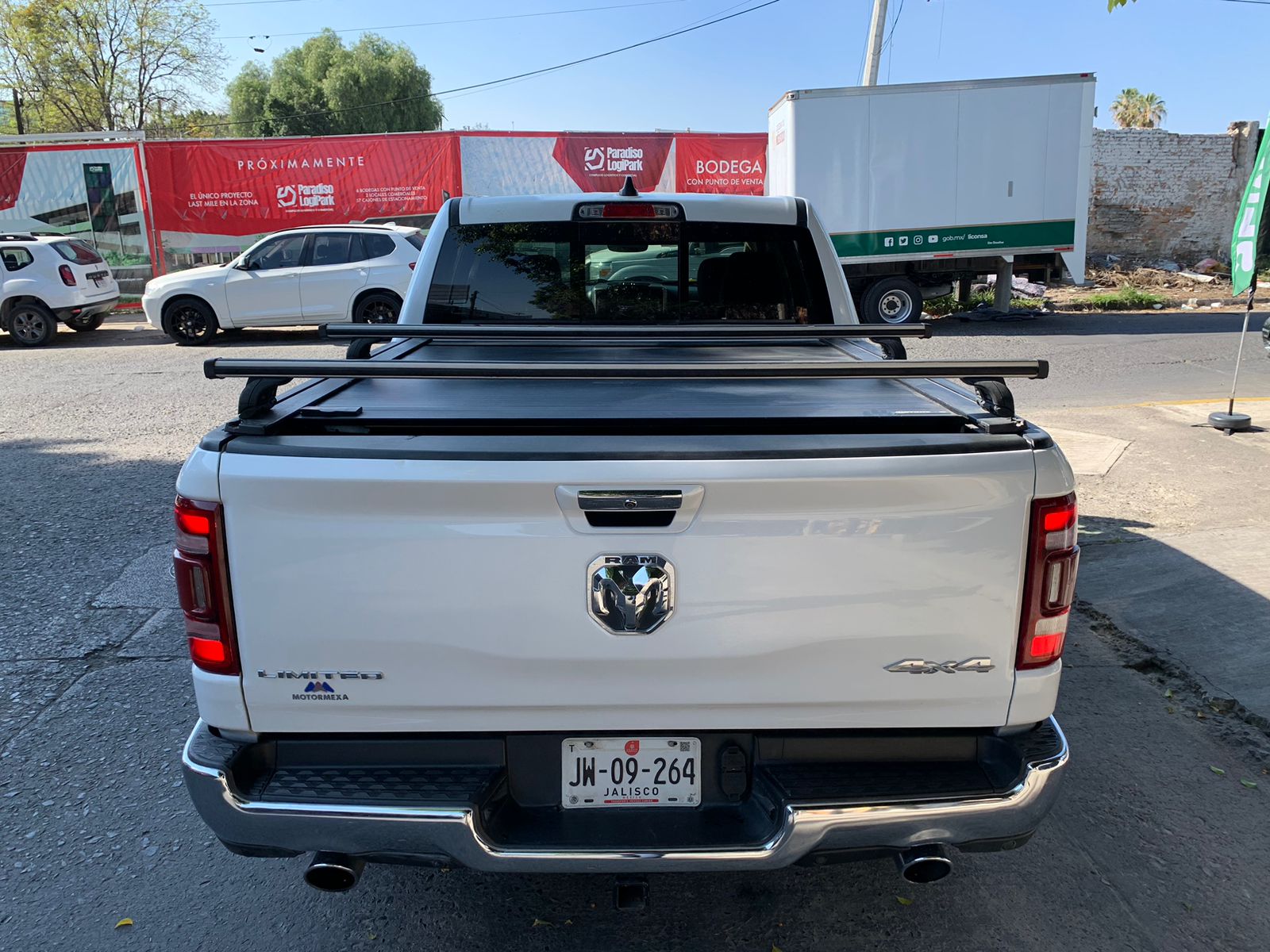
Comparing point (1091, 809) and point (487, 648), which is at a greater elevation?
point (487, 648)

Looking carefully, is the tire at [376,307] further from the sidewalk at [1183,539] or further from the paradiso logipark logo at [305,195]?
the sidewalk at [1183,539]

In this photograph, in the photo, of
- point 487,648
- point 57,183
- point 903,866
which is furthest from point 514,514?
point 57,183

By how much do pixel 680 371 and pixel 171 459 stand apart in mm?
7058

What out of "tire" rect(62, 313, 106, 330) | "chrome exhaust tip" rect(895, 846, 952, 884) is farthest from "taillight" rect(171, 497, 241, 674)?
"tire" rect(62, 313, 106, 330)

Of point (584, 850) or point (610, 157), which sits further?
point (610, 157)

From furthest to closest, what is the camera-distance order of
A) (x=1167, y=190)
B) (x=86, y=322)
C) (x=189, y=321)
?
(x=1167, y=190) < (x=86, y=322) < (x=189, y=321)

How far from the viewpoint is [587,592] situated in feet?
7.09

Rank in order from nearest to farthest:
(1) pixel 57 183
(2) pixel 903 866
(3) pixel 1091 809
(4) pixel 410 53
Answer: (2) pixel 903 866 → (3) pixel 1091 809 → (1) pixel 57 183 → (4) pixel 410 53

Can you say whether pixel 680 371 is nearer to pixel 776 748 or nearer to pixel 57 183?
pixel 776 748

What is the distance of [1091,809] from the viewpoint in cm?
337

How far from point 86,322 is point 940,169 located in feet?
47.6

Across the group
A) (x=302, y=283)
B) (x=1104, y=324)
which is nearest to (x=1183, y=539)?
(x=1104, y=324)

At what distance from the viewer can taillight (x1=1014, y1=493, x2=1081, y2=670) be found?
7.27 ft

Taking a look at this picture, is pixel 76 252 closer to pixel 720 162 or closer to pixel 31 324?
pixel 31 324
